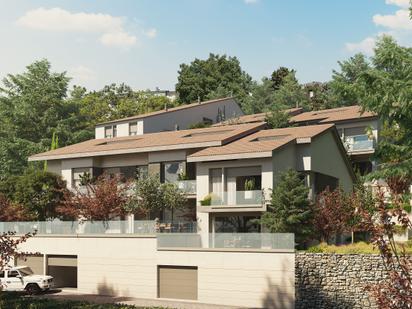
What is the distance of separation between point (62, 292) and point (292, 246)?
1590 centimetres

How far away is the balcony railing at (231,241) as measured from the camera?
100ft

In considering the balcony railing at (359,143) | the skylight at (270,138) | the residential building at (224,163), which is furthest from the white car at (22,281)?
the balcony railing at (359,143)

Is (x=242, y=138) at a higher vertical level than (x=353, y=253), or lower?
higher

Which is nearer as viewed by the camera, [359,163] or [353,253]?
[353,253]

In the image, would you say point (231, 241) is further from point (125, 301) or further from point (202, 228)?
point (125, 301)

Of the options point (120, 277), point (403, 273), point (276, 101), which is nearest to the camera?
point (403, 273)

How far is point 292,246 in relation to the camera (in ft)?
99.5

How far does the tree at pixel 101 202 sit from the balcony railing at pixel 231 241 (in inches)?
266

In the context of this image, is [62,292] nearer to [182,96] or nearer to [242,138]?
[242,138]

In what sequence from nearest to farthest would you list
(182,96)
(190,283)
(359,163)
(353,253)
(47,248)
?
(353,253) < (190,283) < (47,248) < (359,163) < (182,96)

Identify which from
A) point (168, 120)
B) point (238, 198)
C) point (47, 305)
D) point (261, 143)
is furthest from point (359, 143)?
point (47, 305)

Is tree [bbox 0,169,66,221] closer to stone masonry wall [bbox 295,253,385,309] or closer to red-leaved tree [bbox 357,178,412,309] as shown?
Result: stone masonry wall [bbox 295,253,385,309]

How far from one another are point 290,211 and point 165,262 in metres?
7.45

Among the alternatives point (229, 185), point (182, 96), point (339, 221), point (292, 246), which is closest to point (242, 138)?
point (229, 185)
